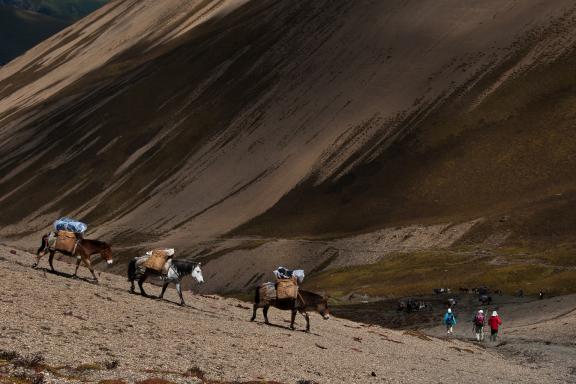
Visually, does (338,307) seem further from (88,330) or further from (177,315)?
(88,330)

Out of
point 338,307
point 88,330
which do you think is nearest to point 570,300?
point 338,307

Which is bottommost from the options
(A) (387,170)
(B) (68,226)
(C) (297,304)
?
(C) (297,304)

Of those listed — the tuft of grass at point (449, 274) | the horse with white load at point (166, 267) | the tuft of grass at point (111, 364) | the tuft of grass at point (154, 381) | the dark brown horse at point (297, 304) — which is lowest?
the tuft of grass at point (154, 381)

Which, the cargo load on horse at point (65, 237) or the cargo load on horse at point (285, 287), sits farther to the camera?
the cargo load on horse at point (65, 237)

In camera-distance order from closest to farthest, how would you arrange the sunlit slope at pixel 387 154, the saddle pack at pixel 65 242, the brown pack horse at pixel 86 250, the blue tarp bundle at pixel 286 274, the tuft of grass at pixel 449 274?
1. the blue tarp bundle at pixel 286 274
2. the saddle pack at pixel 65 242
3. the brown pack horse at pixel 86 250
4. the tuft of grass at pixel 449 274
5. the sunlit slope at pixel 387 154

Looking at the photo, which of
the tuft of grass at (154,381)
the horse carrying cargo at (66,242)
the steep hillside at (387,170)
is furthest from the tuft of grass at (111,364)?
the steep hillside at (387,170)

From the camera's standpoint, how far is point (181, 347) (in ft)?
109

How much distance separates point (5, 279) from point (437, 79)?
15144 centimetres

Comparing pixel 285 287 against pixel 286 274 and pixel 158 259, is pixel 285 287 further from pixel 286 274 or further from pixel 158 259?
pixel 158 259

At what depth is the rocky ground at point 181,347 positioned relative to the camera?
86.8ft

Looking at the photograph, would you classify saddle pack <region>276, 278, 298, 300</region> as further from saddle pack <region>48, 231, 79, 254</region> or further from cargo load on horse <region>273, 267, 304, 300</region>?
saddle pack <region>48, 231, 79, 254</region>

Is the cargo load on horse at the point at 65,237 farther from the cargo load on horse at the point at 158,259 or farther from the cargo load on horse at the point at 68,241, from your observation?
the cargo load on horse at the point at 158,259

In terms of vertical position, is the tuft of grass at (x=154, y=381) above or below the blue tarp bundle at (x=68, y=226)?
below

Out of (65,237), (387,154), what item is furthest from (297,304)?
(387,154)
